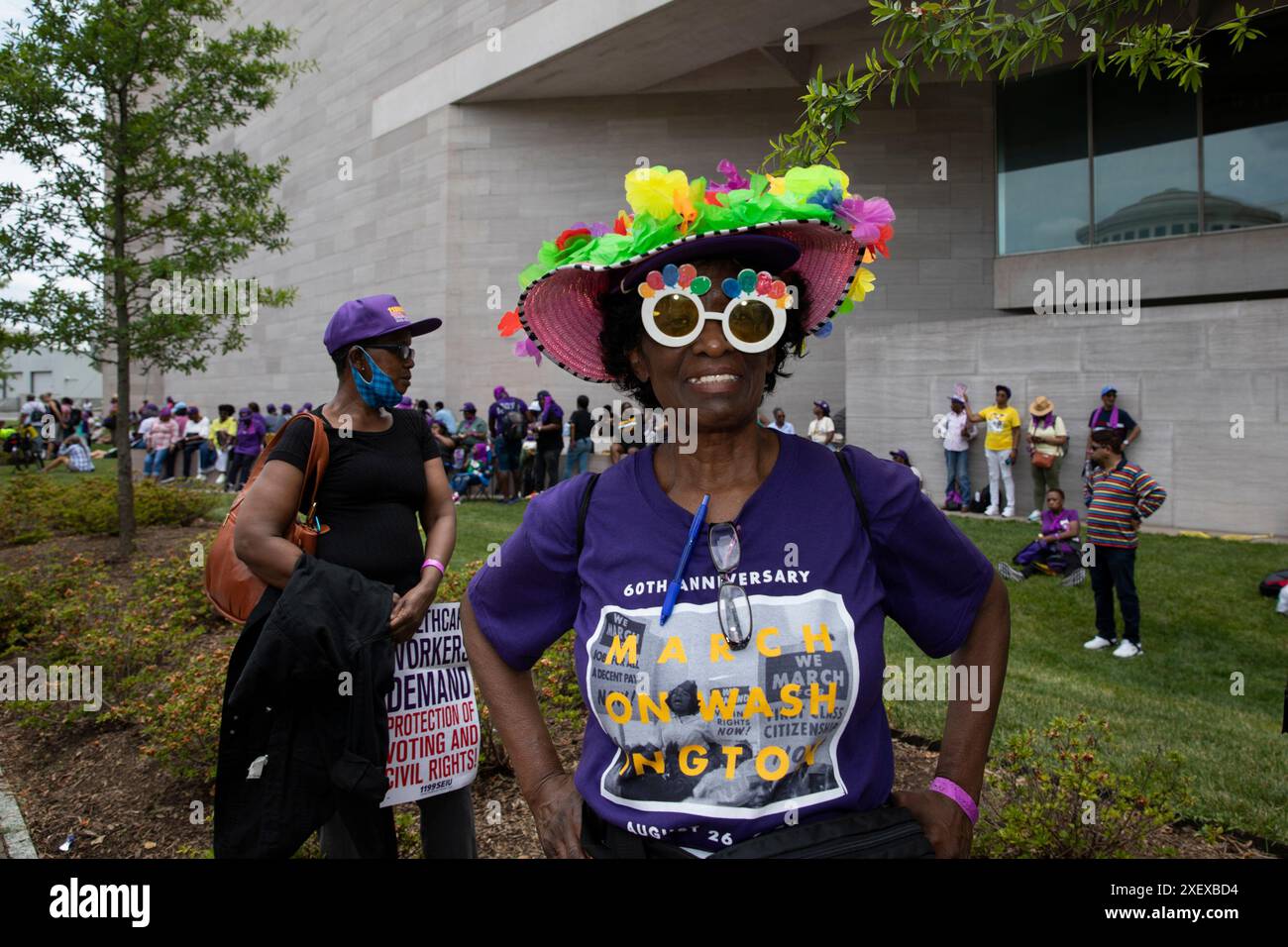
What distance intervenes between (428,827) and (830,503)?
86.2 inches

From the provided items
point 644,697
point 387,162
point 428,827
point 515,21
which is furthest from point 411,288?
point 644,697

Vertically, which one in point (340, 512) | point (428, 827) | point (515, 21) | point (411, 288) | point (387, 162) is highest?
point (515, 21)

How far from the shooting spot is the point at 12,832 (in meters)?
4.46

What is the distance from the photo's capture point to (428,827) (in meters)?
3.38

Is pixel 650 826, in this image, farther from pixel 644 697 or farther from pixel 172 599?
pixel 172 599

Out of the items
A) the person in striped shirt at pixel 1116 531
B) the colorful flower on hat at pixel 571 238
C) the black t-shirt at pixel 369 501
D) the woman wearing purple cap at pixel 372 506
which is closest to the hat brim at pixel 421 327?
the woman wearing purple cap at pixel 372 506

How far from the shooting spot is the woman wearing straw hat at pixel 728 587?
1781 mm

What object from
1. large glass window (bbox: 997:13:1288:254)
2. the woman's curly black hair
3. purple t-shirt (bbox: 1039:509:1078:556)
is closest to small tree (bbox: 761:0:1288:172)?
the woman's curly black hair

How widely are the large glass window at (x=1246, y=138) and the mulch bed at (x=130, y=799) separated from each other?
15851mm

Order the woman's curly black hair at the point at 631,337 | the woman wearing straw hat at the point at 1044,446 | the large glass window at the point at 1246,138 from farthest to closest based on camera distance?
the large glass window at the point at 1246,138 < the woman wearing straw hat at the point at 1044,446 < the woman's curly black hair at the point at 631,337

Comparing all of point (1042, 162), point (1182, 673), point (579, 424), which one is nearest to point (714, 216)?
point (1182, 673)

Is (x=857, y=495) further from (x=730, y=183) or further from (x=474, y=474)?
(x=474, y=474)

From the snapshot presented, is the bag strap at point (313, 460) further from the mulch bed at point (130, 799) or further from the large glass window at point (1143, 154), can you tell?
the large glass window at point (1143, 154)

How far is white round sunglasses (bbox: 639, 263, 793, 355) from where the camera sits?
2023 mm
